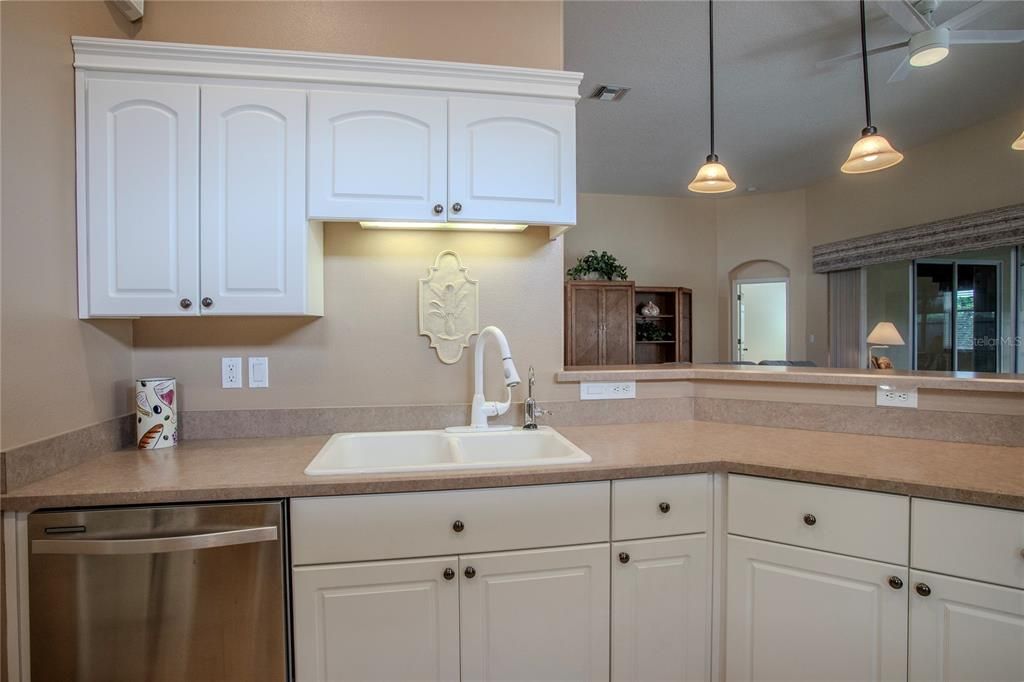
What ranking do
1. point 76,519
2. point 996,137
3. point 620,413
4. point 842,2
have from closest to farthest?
point 76,519, point 620,413, point 842,2, point 996,137

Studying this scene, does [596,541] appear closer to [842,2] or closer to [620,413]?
[620,413]

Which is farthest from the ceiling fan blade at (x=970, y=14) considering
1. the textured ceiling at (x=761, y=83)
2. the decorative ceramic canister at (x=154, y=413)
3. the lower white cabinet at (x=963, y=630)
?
the decorative ceramic canister at (x=154, y=413)

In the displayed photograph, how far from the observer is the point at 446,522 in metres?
1.38

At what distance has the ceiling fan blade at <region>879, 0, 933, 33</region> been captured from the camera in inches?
94.2

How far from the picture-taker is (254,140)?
5.34 ft

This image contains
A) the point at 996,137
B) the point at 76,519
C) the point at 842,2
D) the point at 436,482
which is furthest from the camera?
the point at 996,137

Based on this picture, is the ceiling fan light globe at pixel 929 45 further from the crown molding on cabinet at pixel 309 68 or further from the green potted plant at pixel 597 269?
the green potted plant at pixel 597 269

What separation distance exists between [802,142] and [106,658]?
583 cm

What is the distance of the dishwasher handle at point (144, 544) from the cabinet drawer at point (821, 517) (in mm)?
1399

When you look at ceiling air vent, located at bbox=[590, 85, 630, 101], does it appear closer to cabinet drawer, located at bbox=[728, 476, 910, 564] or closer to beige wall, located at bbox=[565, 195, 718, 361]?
beige wall, located at bbox=[565, 195, 718, 361]

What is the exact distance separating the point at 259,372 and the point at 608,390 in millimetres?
1363

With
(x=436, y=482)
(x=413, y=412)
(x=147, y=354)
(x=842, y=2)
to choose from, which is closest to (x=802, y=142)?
(x=842, y=2)

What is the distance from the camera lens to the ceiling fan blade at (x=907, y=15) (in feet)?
7.85

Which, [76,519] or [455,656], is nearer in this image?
[76,519]
